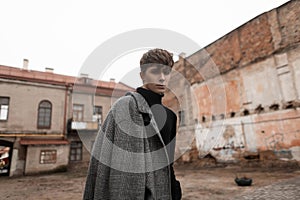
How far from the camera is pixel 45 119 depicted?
14.0 m

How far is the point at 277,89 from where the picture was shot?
31.0ft

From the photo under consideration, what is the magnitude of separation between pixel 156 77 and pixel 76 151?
15065mm

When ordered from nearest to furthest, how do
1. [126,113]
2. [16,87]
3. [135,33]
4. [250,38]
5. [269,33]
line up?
[126,113]
[135,33]
[269,33]
[250,38]
[16,87]

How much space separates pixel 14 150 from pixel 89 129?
186 inches

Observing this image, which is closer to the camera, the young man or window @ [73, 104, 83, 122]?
the young man

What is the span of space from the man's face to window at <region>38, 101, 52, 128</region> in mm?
14771

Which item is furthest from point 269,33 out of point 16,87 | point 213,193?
point 16,87

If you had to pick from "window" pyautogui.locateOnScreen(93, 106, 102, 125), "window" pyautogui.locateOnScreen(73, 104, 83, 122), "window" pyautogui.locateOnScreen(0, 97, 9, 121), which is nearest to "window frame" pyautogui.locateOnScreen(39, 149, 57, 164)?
"window" pyautogui.locateOnScreen(73, 104, 83, 122)

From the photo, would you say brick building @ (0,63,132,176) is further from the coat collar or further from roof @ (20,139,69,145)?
the coat collar

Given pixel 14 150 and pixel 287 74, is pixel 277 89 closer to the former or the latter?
pixel 287 74

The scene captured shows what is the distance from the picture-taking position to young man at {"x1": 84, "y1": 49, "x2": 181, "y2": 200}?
0.97 meters

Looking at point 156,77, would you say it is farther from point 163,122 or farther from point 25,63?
point 25,63

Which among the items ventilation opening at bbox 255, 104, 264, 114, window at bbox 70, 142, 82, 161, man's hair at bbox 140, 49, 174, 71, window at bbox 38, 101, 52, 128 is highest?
window at bbox 38, 101, 52, 128

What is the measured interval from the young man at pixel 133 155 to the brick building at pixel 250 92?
969 cm
